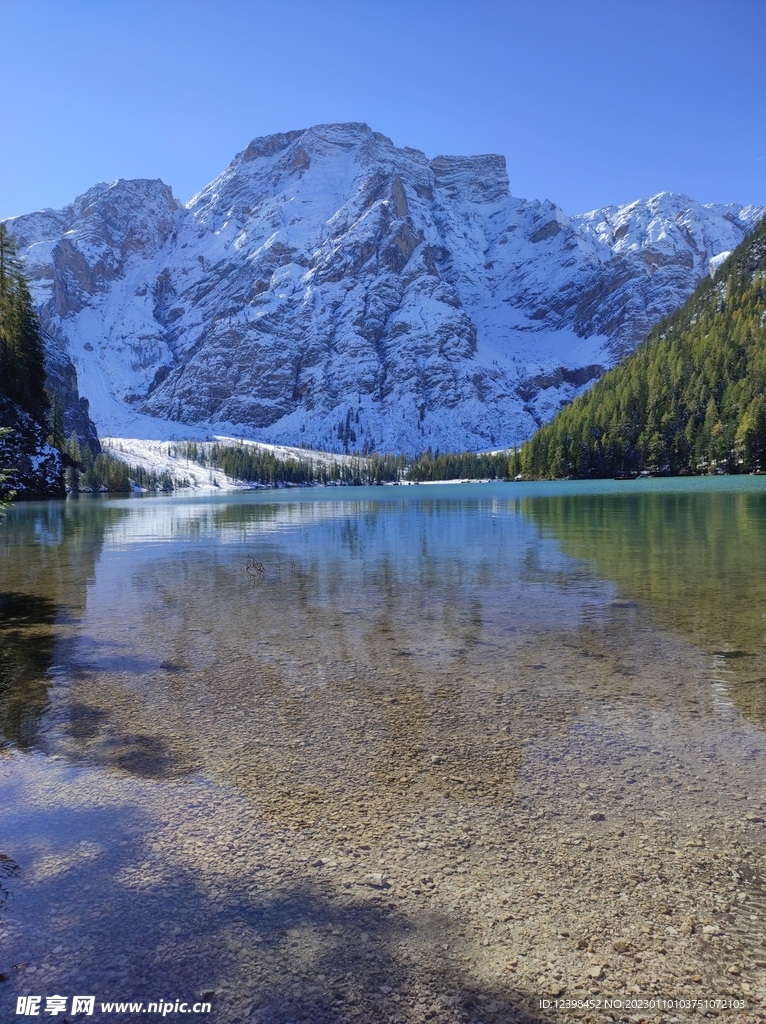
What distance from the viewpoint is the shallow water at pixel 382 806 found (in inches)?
190

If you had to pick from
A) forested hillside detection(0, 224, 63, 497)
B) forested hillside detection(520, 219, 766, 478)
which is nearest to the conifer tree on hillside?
forested hillside detection(0, 224, 63, 497)

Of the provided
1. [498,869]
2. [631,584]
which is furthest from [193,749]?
[631,584]

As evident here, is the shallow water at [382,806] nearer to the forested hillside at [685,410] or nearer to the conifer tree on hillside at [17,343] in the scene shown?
the conifer tree on hillside at [17,343]

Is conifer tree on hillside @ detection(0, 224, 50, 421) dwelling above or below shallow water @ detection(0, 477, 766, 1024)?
above

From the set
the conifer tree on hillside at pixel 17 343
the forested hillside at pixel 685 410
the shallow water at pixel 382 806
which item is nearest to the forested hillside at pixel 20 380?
the conifer tree on hillside at pixel 17 343

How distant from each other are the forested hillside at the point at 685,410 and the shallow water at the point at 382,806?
441 feet

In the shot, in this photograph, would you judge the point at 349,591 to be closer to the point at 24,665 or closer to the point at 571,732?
the point at 24,665

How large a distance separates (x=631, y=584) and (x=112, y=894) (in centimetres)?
1939

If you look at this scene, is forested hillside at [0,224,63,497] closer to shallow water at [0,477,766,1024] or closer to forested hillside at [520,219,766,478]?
shallow water at [0,477,766,1024]

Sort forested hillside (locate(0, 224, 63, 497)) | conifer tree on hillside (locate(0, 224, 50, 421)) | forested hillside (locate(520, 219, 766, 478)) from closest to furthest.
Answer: forested hillside (locate(0, 224, 63, 497))
conifer tree on hillside (locate(0, 224, 50, 421))
forested hillside (locate(520, 219, 766, 478))

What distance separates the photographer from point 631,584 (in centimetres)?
2141

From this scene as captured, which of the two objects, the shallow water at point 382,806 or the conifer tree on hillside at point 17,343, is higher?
the conifer tree on hillside at point 17,343

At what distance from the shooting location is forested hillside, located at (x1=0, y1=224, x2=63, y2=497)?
79062 mm

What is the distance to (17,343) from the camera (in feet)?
271
